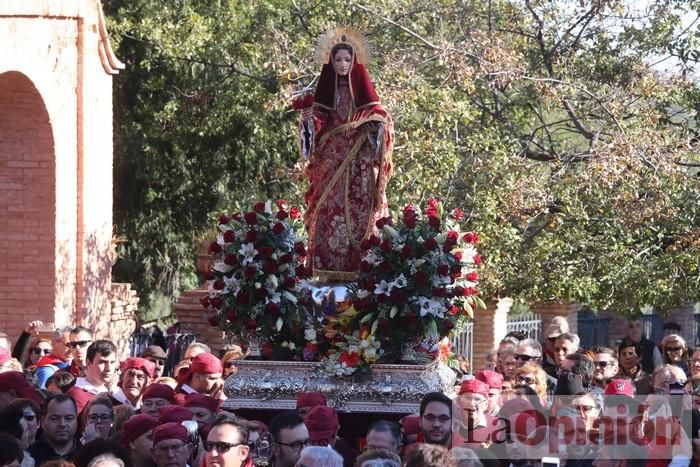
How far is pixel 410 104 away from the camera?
17250 mm

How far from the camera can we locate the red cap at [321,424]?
8.15 m

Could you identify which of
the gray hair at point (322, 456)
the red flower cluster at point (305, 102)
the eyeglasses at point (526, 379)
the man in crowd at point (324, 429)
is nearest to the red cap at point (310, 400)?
the man in crowd at point (324, 429)

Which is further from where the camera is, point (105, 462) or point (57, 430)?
point (57, 430)

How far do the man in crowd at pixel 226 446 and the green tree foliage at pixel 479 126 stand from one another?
9.79m

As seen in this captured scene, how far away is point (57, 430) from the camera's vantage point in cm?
836

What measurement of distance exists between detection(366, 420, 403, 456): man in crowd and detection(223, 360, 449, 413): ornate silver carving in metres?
2.41

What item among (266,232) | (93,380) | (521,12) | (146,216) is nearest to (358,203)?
(266,232)

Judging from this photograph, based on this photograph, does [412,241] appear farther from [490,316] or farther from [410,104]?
[490,316]

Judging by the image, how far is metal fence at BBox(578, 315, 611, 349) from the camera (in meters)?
24.6

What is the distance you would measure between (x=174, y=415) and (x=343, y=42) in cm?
406

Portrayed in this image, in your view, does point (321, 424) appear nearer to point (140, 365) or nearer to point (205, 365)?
point (205, 365)

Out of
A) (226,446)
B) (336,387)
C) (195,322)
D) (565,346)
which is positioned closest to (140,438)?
(226,446)

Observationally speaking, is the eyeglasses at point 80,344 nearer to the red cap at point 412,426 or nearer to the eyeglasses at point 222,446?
the red cap at point 412,426

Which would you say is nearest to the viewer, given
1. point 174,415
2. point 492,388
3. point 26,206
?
point 174,415
